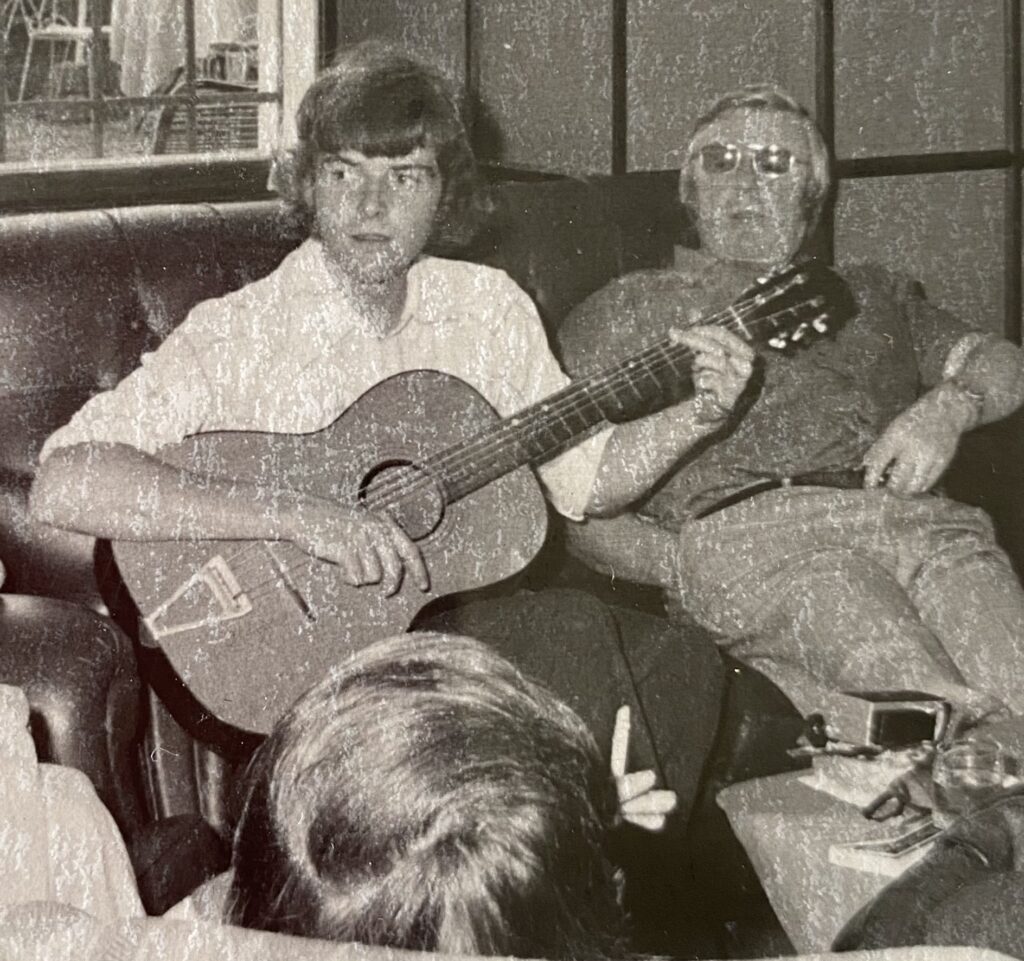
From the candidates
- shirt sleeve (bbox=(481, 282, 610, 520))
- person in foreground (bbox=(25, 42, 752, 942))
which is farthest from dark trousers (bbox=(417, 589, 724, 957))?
shirt sleeve (bbox=(481, 282, 610, 520))

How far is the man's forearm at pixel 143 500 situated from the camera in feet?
5.68

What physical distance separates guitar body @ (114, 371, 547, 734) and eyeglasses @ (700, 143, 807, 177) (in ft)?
1.32

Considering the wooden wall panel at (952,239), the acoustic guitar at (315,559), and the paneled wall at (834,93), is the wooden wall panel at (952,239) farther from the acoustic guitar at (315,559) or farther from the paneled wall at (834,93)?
the acoustic guitar at (315,559)

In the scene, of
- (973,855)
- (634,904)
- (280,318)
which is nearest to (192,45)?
(280,318)

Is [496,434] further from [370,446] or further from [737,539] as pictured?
[737,539]

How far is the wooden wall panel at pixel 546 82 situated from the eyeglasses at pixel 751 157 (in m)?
0.11

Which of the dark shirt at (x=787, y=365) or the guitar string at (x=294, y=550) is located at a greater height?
the dark shirt at (x=787, y=365)

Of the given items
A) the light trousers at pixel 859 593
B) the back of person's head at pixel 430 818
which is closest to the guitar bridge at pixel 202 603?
the back of person's head at pixel 430 818

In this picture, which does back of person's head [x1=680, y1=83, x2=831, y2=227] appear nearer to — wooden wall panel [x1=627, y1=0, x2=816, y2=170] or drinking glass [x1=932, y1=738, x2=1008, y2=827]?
wooden wall panel [x1=627, y1=0, x2=816, y2=170]

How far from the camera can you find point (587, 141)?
1.87 meters

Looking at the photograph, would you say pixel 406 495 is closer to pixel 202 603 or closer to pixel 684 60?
pixel 202 603

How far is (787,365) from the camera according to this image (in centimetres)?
186

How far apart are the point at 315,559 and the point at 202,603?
119 millimetres

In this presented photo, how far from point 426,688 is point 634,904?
303 millimetres
